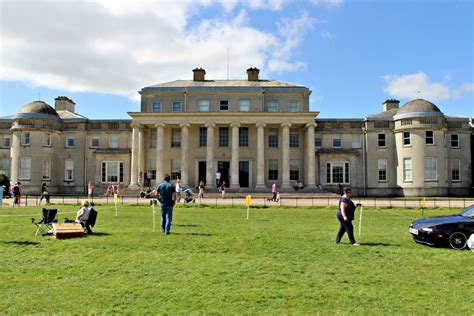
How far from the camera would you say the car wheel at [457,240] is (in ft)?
41.6

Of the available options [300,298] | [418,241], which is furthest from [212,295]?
[418,241]

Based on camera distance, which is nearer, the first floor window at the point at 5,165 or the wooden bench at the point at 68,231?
the wooden bench at the point at 68,231

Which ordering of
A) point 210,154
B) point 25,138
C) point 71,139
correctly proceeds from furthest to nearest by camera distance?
1. point 71,139
2. point 25,138
3. point 210,154

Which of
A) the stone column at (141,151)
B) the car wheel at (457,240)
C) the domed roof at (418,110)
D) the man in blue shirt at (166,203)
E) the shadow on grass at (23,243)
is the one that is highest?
the domed roof at (418,110)

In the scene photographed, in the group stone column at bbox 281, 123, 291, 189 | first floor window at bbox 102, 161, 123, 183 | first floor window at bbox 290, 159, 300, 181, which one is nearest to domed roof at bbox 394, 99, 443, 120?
first floor window at bbox 290, 159, 300, 181

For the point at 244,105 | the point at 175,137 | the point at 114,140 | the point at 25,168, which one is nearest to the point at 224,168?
the point at 175,137

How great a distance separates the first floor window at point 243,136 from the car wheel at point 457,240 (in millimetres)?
39028

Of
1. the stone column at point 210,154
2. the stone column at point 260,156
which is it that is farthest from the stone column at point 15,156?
the stone column at point 260,156

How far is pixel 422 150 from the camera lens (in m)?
47.8

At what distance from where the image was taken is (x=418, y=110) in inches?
1911

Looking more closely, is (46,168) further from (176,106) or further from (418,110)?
(418,110)

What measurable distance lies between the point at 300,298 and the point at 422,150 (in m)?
44.9

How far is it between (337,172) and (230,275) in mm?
43541

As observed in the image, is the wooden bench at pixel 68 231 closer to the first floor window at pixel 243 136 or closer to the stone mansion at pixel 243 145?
the stone mansion at pixel 243 145
